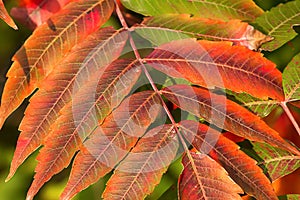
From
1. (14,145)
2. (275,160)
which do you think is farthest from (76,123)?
(14,145)

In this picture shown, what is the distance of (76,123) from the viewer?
24.1 inches

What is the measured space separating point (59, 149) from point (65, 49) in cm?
15

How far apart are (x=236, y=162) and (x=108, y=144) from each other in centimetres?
15

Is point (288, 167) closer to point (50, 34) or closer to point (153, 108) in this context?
point (153, 108)

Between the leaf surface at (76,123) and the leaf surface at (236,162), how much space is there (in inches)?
4.3

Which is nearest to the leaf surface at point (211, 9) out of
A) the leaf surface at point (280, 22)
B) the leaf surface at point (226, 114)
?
the leaf surface at point (280, 22)

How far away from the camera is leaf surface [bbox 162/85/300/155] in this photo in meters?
0.62

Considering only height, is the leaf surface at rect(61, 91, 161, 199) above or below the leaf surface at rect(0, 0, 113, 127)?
below

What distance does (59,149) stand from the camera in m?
0.61

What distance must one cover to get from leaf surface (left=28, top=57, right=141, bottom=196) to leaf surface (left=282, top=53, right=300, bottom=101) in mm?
199

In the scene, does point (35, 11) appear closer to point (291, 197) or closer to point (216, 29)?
point (216, 29)

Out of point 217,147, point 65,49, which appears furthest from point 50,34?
point 217,147

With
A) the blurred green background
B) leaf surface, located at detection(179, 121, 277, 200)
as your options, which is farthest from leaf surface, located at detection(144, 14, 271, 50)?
the blurred green background

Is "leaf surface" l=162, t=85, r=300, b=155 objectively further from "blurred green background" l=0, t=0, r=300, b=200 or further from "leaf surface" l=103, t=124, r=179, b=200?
"blurred green background" l=0, t=0, r=300, b=200
